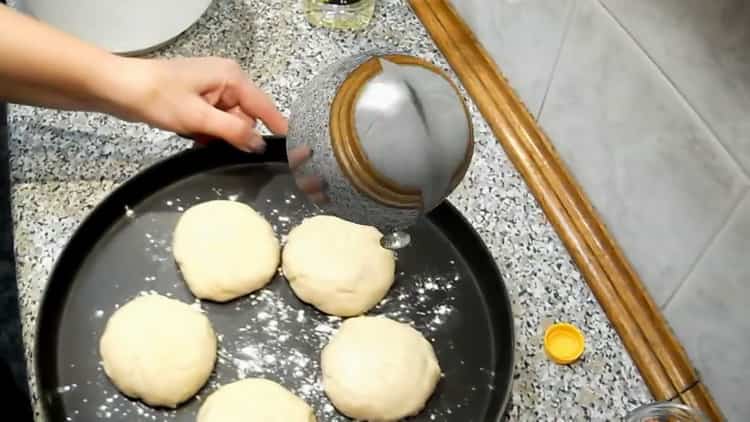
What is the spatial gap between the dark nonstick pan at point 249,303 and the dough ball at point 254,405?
0.07 ft

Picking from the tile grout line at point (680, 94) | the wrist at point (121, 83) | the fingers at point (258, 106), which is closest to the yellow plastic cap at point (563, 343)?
the tile grout line at point (680, 94)

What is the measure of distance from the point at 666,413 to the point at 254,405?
1.19 feet

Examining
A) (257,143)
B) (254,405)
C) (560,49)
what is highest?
(560,49)

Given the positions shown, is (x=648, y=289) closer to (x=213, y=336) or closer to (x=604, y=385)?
(x=604, y=385)

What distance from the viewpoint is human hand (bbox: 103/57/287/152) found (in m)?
0.66

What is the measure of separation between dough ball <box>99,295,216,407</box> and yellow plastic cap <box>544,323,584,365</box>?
1.07 feet

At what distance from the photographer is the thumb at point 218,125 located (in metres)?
0.68

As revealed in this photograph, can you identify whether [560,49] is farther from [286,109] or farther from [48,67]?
[48,67]

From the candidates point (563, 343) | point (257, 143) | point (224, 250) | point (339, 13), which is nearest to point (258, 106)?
point (257, 143)

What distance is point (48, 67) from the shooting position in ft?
2.05

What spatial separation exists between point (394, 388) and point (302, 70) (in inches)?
17.3

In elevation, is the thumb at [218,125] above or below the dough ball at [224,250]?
above

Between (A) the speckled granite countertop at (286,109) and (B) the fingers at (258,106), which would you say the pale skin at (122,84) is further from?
(A) the speckled granite countertop at (286,109)

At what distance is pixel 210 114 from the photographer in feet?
2.23
